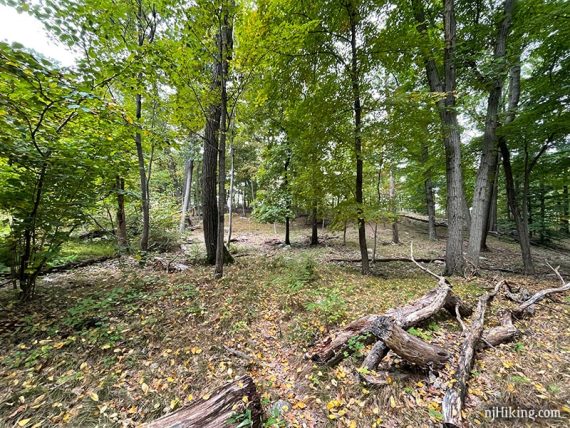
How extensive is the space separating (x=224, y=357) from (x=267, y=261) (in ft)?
15.4

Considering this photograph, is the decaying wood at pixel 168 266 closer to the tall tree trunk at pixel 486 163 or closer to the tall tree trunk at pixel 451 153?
the tall tree trunk at pixel 451 153

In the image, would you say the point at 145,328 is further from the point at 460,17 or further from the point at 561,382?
the point at 460,17

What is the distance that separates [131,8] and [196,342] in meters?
7.45

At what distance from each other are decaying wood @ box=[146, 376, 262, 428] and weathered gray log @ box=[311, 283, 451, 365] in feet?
3.48

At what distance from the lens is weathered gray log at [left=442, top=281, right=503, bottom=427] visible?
2.00 metres

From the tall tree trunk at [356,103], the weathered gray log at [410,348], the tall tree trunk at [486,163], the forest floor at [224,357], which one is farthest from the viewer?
the tall tree trunk at [486,163]

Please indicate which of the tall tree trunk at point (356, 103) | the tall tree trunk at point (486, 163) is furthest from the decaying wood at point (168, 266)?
the tall tree trunk at point (486, 163)

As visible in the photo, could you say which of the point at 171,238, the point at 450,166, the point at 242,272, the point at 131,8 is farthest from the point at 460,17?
the point at 171,238

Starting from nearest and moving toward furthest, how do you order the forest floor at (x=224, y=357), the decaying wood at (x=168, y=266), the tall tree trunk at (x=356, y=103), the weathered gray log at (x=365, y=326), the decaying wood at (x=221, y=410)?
the decaying wood at (x=221, y=410) → the forest floor at (x=224, y=357) → the weathered gray log at (x=365, y=326) → the tall tree trunk at (x=356, y=103) → the decaying wood at (x=168, y=266)

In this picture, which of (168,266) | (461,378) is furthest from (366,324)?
(168,266)

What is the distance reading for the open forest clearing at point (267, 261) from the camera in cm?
235

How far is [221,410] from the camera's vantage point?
2.05 metres

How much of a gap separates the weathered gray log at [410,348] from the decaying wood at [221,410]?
5.11 ft

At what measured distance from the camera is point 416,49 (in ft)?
19.2
